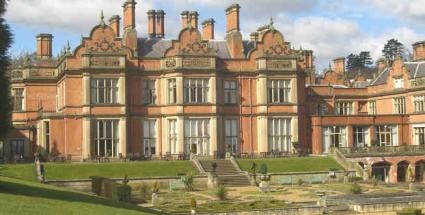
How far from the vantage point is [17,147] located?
48.7 meters

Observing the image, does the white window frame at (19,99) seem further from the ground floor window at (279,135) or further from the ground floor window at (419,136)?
the ground floor window at (419,136)

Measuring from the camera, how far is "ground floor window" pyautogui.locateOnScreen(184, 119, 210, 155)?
4728cm

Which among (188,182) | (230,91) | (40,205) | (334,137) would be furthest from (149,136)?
(40,205)

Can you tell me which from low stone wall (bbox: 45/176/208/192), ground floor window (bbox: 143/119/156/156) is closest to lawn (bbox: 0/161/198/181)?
low stone wall (bbox: 45/176/208/192)

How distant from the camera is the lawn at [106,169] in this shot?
125ft

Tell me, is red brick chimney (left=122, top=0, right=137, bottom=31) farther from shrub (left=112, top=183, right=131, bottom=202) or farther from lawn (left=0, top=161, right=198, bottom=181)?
shrub (left=112, top=183, right=131, bottom=202)

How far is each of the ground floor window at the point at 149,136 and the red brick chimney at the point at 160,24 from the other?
826cm

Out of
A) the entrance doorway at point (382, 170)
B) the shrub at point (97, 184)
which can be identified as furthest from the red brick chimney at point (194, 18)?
the shrub at point (97, 184)

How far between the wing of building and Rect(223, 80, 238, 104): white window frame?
80 mm

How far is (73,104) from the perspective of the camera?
46.0 metres

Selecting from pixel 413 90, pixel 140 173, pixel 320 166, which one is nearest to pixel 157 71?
pixel 140 173

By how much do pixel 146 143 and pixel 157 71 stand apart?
18.5ft

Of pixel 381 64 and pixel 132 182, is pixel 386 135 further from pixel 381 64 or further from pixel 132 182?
pixel 132 182

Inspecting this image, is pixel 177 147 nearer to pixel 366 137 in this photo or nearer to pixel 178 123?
pixel 178 123
